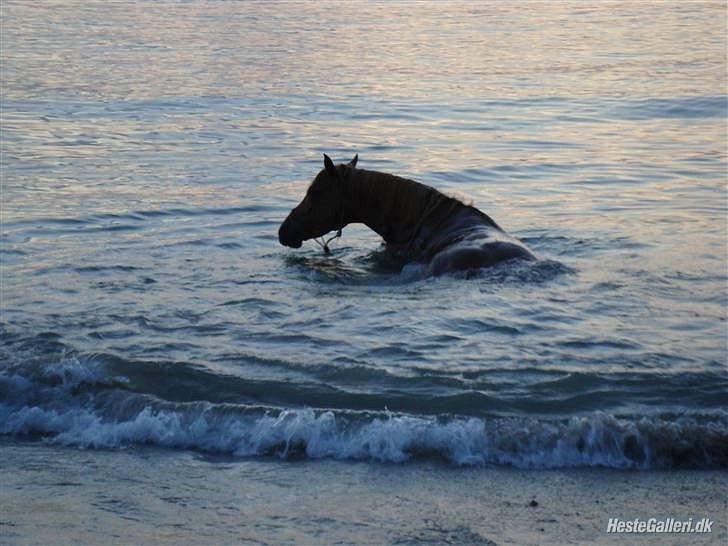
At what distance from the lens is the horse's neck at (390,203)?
10070mm

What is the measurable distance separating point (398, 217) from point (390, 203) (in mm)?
136

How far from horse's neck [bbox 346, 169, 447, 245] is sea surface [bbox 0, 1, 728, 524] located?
358mm

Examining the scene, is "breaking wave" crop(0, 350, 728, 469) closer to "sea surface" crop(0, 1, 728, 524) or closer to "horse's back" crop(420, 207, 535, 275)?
"sea surface" crop(0, 1, 728, 524)

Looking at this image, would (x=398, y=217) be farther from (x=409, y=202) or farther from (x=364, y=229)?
(x=364, y=229)

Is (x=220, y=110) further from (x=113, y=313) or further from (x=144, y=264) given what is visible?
(x=113, y=313)

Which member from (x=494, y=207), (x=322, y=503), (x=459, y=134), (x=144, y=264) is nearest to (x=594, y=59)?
(x=459, y=134)

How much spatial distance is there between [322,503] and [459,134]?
12592 millimetres

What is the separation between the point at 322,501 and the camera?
5309 mm

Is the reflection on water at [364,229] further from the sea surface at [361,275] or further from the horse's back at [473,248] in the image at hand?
the horse's back at [473,248]

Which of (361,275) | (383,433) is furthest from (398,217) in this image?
(383,433)

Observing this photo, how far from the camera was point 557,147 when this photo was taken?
1641 cm

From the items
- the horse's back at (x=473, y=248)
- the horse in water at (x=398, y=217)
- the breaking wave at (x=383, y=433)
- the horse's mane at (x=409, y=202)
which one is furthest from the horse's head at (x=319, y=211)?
the breaking wave at (x=383, y=433)

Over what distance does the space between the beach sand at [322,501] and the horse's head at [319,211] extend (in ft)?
15.4

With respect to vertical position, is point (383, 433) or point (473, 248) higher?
point (473, 248)
